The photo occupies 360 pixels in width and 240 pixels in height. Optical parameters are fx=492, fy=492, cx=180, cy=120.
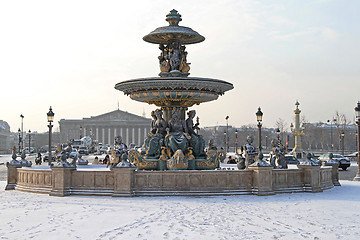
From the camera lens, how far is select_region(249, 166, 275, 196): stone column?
14.5m

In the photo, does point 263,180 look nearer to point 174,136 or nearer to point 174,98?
point 174,136

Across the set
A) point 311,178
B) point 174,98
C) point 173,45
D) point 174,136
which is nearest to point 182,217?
point 311,178

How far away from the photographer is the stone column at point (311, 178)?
1538 centimetres

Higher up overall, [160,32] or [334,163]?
[160,32]

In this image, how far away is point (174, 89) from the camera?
1736 centimetres

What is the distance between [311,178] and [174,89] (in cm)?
556

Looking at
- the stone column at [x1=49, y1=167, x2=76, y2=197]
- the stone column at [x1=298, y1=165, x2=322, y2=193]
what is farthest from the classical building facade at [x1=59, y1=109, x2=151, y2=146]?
the stone column at [x1=49, y1=167, x2=76, y2=197]

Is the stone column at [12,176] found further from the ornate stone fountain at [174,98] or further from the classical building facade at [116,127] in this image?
the classical building facade at [116,127]

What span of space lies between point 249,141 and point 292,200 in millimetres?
5444

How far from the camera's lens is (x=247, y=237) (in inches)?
352

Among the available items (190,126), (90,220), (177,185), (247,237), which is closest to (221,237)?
(247,237)

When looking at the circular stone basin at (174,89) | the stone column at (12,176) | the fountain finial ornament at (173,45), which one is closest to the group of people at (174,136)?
the circular stone basin at (174,89)

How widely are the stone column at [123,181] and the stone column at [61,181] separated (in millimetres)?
1497

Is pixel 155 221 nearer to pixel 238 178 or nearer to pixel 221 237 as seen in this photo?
pixel 221 237
